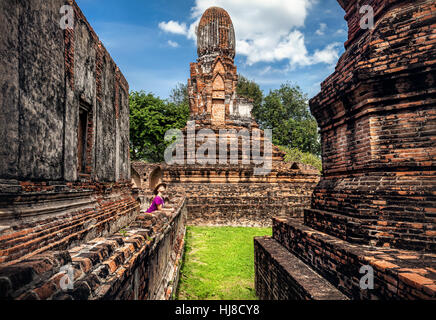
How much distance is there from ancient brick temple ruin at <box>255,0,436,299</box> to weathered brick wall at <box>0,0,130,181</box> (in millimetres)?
3441

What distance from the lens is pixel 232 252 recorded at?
6.45 metres

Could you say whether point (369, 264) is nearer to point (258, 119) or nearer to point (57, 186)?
point (57, 186)

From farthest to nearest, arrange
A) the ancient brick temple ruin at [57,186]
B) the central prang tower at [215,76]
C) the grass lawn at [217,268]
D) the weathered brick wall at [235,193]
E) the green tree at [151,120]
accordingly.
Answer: the green tree at [151,120] < the central prang tower at [215,76] < the weathered brick wall at [235,193] < the grass lawn at [217,268] < the ancient brick temple ruin at [57,186]

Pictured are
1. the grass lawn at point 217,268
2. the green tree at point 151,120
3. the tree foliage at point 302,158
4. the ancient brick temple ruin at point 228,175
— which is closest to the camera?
the grass lawn at point 217,268

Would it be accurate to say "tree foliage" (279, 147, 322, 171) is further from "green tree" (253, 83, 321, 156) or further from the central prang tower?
the central prang tower

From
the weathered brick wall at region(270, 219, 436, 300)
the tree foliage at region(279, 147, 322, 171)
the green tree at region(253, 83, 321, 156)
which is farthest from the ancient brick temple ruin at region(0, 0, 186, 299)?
the green tree at region(253, 83, 321, 156)

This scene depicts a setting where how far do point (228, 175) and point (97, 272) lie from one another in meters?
9.47

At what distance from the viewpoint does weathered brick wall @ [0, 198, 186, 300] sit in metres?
1.31

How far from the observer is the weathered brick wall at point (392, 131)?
2.96 metres

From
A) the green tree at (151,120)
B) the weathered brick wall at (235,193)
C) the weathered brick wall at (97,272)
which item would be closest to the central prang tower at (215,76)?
the weathered brick wall at (235,193)

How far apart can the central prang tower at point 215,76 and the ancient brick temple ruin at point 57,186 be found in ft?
27.6

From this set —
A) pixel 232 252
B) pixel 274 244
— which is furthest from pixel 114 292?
pixel 232 252

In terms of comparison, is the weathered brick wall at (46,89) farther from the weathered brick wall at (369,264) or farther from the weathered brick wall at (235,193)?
the weathered brick wall at (235,193)

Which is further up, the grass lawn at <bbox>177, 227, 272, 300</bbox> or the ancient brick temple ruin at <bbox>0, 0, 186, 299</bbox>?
the ancient brick temple ruin at <bbox>0, 0, 186, 299</bbox>
